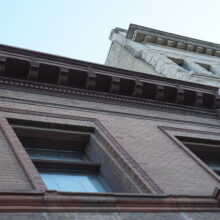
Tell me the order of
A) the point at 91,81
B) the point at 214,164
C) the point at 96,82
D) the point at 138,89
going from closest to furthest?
the point at 214,164 → the point at 91,81 → the point at 96,82 → the point at 138,89

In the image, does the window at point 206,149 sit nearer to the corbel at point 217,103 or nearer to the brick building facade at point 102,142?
the brick building facade at point 102,142

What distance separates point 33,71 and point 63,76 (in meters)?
0.92

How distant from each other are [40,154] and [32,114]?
989mm

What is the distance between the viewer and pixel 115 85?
13.6 meters

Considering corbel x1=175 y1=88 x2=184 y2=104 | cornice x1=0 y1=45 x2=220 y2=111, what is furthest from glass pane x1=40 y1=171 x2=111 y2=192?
corbel x1=175 y1=88 x2=184 y2=104

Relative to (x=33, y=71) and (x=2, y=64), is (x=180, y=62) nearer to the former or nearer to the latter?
(x=33, y=71)

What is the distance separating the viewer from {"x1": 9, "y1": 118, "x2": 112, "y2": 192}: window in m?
9.75

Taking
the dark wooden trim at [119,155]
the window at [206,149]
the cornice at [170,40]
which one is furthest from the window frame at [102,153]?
the cornice at [170,40]

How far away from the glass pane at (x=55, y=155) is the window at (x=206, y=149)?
9.92ft

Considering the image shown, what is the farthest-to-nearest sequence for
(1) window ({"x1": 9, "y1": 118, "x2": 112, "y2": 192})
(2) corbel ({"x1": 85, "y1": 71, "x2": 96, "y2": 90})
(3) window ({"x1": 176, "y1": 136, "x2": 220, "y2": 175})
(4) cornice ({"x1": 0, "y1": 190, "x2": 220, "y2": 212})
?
(2) corbel ({"x1": 85, "y1": 71, "x2": 96, "y2": 90}), (3) window ({"x1": 176, "y1": 136, "x2": 220, "y2": 175}), (1) window ({"x1": 9, "y1": 118, "x2": 112, "y2": 192}), (4) cornice ({"x1": 0, "y1": 190, "x2": 220, "y2": 212})

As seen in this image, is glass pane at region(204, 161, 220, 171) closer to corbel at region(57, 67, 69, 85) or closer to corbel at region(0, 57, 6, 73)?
corbel at region(57, 67, 69, 85)

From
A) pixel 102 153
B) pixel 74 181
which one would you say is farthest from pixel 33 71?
pixel 74 181

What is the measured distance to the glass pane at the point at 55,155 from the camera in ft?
34.7

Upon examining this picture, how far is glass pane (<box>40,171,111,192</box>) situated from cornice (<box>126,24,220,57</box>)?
58.2ft
